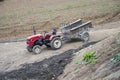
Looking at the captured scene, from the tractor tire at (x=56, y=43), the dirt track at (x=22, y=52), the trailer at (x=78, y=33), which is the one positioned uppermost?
the trailer at (x=78, y=33)

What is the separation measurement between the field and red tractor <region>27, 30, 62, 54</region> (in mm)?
4820

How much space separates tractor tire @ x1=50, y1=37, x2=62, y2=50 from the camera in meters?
17.2

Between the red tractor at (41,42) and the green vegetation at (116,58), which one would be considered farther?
the red tractor at (41,42)

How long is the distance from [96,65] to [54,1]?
53.8 ft

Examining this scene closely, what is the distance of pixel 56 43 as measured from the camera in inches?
682

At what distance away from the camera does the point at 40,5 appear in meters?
26.5

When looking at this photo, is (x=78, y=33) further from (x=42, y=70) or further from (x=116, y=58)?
(x=116, y=58)

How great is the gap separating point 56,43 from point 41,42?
32.6 inches

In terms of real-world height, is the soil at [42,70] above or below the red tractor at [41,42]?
below

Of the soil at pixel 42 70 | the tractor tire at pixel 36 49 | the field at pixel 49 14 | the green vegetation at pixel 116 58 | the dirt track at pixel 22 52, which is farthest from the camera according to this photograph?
the field at pixel 49 14

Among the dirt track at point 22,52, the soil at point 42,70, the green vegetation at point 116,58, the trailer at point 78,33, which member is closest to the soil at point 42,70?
the soil at point 42,70

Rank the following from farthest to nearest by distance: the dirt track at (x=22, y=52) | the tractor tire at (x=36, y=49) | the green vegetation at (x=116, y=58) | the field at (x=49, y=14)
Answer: the field at (x=49, y=14) → the tractor tire at (x=36, y=49) → the dirt track at (x=22, y=52) → the green vegetation at (x=116, y=58)

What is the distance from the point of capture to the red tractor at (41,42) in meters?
17.2

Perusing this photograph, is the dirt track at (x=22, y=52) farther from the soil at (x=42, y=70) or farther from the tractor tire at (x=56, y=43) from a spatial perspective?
the soil at (x=42, y=70)
